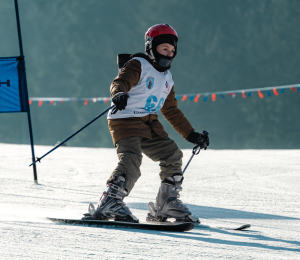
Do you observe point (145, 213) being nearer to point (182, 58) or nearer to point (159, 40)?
point (159, 40)

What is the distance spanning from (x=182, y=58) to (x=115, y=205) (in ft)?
44.2

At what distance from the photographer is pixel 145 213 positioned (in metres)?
2.52

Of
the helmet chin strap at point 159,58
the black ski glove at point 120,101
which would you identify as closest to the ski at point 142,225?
the black ski glove at point 120,101

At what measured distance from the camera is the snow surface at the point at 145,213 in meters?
1.50

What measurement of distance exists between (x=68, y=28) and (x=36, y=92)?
2848 mm

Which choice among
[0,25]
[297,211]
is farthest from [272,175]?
[0,25]

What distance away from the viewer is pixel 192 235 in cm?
184

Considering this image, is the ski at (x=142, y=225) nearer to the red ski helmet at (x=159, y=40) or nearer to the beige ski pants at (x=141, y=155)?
the beige ski pants at (x=141, y=155)

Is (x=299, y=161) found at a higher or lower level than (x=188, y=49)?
lower

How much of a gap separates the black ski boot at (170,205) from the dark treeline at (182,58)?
11.8 meters

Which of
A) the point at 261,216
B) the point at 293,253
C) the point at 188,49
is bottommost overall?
the point at 293,253

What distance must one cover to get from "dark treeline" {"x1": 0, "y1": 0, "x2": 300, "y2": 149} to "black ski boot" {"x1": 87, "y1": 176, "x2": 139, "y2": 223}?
1209 centimetres

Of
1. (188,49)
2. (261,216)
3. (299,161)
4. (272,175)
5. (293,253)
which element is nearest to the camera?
(293,253)

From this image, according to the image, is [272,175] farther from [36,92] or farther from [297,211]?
[36,92]
